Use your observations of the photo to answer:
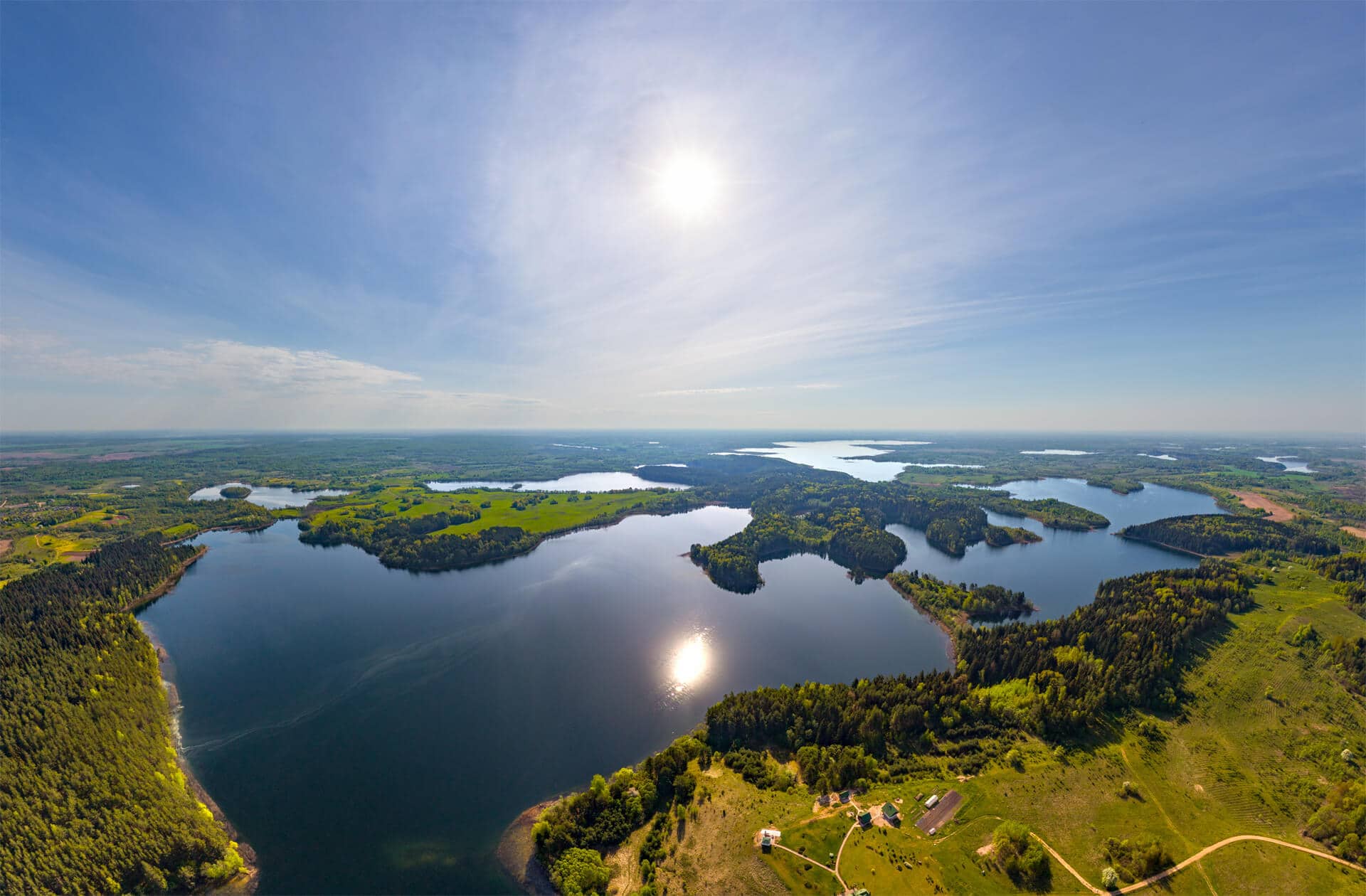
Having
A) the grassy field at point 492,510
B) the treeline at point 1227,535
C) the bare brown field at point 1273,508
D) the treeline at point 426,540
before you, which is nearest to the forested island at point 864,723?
the treeline at point 1227,535

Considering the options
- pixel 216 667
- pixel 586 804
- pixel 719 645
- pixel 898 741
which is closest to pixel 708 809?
pixel 586 804

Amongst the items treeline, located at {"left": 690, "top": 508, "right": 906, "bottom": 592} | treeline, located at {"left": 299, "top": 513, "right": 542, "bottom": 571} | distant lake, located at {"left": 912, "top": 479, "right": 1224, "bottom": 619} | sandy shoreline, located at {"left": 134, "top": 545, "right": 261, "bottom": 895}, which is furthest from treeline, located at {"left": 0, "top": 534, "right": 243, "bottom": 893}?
distant lake, located at {"left": 912, "top": 479, "right": 1224, "bottom": 619}

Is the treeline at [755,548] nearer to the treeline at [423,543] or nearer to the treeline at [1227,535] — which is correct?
the treeline at [423,543]

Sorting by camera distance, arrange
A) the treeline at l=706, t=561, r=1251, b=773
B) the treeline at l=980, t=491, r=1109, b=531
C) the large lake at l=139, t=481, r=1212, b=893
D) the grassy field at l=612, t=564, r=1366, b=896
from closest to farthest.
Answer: the grassy field at l=612, t=564, r=1366, b=896 → the large lake at l=139, t=481, r=1212, b=893 → the treeline at l=706, t=561, r=1251, b=773 → the treeline at l=980, t=491, r=1109, b=531

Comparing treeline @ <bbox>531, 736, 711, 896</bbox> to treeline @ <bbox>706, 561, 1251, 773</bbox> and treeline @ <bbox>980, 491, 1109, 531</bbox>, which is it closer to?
treeline @ <bbox>706, 561, 1251, 773</bbox>

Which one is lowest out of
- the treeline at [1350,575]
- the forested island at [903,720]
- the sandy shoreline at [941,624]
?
the sandy shoreline at [941,624]

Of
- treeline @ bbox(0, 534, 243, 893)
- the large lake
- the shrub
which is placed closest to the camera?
treeline @ bbox(0, 534, 243, 893)
